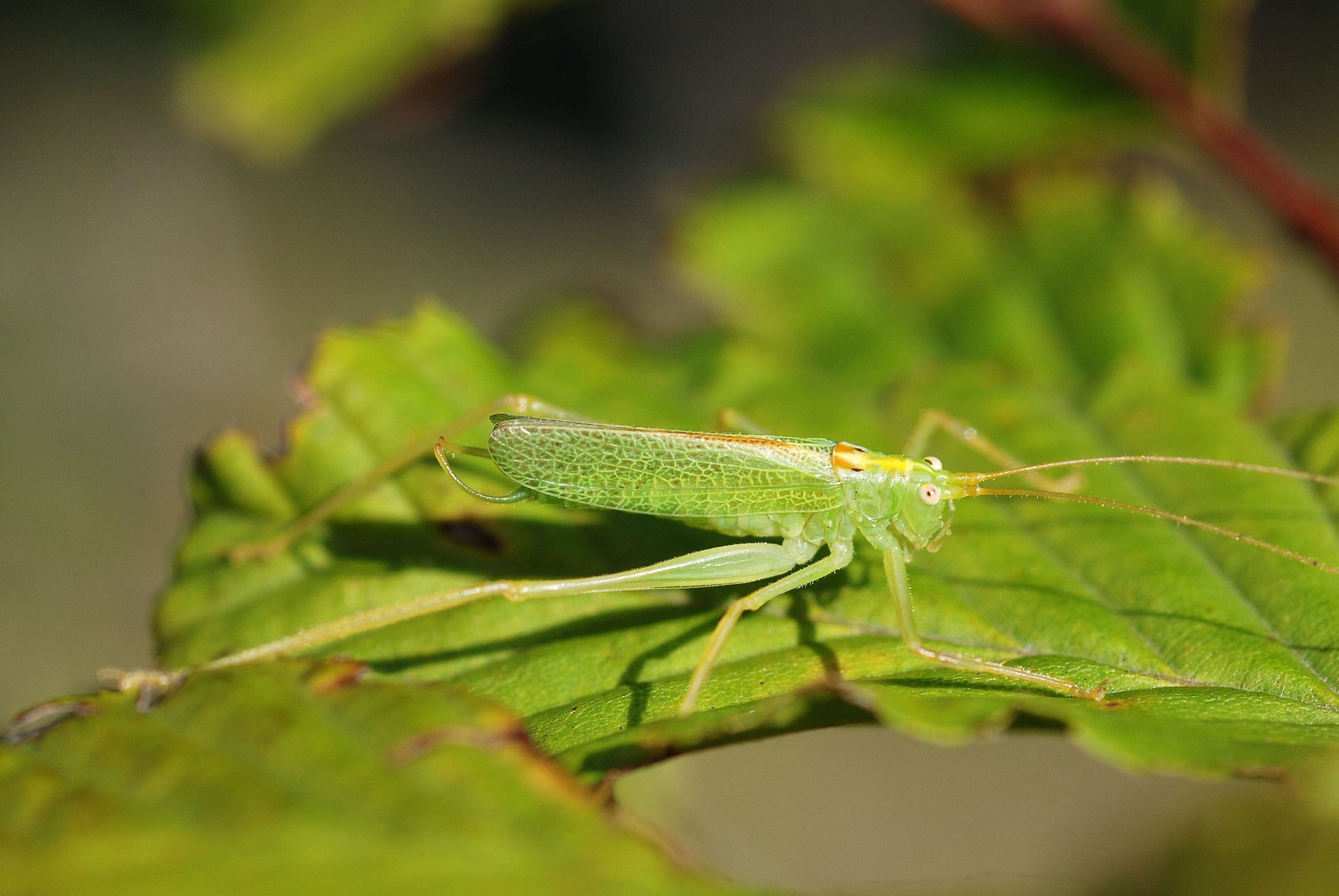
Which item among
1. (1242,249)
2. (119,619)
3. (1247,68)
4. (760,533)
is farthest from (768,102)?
(1247,68)

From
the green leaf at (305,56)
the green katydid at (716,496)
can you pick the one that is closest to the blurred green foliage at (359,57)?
the green leaf at (305,56)

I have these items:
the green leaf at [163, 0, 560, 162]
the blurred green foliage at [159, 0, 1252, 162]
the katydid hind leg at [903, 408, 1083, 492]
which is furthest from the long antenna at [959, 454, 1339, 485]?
the green leaf at [163, 0, 560, 162]

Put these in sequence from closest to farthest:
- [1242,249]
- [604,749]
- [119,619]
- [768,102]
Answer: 1. [604,749]
2. [1242,249]
3. [768,102]
4. [119,619]

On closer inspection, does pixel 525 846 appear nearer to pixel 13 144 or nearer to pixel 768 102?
pixel 768 102

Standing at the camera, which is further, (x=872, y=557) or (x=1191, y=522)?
(x=872, y=557)

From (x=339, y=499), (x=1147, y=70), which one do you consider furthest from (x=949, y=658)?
(x=1147, y=70)

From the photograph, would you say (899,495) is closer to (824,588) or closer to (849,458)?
(849,458)
